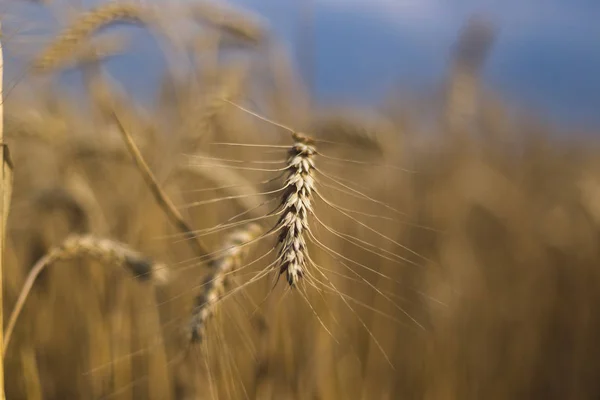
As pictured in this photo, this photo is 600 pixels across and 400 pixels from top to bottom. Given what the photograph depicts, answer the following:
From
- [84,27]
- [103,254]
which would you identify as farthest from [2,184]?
[84,27]

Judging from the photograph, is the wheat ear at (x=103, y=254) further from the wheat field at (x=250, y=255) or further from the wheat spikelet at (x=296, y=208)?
the wheat spikelet at (x=296, y=208)

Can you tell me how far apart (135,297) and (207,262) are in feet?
3.14

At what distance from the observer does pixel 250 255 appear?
4.95 ft

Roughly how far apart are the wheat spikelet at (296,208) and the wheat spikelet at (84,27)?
63cm

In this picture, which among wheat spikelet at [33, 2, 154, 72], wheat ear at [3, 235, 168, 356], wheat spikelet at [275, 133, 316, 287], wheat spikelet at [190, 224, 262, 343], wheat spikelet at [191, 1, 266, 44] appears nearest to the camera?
wheat spikelet at [275, 133, 316, 287]

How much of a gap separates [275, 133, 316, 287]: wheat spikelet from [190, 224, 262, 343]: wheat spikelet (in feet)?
0.57

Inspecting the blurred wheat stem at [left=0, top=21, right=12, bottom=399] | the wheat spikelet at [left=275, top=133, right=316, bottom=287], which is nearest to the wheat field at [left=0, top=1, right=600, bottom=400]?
the wheat spikelet at [left=275, top=133, right=316, bottom=287]

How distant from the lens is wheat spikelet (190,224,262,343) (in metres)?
1.11

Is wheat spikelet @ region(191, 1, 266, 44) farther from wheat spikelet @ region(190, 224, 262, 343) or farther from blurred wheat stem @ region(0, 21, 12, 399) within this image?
blurred wheat stem @ region(0, 21, 12, 399)

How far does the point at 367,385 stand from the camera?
6.64 ft

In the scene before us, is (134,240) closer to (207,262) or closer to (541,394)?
(207,262)

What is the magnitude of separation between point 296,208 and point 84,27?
0.79 metres

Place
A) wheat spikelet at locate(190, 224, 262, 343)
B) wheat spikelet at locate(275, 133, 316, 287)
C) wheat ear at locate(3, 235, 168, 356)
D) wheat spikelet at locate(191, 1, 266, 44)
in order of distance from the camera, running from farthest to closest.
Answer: wheat spikelet at locate(191, 1, 266, 44), wheat ear at locate(3, 235, 168, 356), wheat spikelet at locate(190, 224, 262, 343), wheat spikelet at locate(275, 133, 316, 287)

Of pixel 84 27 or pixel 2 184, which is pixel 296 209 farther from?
pixel 84 27
